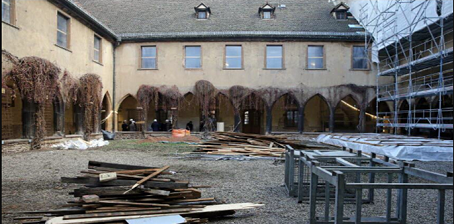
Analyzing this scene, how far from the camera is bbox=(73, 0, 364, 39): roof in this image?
22.4 metres

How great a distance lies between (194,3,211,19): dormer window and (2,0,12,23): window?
12.4 meters

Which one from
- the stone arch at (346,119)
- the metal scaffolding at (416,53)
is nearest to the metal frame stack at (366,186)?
the metal scaffolding at (416,53)

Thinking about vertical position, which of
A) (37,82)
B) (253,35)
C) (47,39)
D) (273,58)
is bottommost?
(37,82)

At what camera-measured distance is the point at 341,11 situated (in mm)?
23547

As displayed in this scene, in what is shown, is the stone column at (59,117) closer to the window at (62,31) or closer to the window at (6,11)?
the window at (62,31)

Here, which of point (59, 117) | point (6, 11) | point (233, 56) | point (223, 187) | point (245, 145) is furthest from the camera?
point (233, 56)

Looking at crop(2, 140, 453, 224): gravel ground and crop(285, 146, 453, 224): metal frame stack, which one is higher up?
crop(285, 146, 453, 224): metal frame stack

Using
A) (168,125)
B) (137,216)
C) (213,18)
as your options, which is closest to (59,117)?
(168,125)

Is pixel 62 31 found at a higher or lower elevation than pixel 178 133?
higher

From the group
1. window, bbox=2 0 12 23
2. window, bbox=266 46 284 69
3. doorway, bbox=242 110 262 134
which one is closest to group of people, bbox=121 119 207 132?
doorway, bbox=242 110 262 134

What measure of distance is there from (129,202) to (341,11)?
73.2ft

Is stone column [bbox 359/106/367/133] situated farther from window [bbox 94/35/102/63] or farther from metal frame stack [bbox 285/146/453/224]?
metal frame stack [bbox 285/146/453/224]

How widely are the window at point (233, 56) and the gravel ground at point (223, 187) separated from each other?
12.2m

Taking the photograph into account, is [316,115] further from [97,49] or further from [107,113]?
[97,49]
